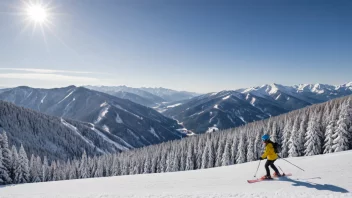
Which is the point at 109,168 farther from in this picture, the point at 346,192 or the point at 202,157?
the point at 346,192

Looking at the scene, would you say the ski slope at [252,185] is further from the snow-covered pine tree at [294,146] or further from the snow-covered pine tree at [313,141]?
the snow-covered pine tree at [294,146]

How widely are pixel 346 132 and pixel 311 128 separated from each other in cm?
745

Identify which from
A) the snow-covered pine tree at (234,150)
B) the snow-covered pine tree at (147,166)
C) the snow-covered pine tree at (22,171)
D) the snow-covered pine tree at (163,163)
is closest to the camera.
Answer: the snow-covered pine tree at (22,171)

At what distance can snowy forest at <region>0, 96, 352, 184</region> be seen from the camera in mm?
47513

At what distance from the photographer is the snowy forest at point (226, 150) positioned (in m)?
47.5

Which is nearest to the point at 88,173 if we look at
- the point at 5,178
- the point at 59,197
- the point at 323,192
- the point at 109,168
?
the point at 109,168

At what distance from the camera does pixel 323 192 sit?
1248 centimetres

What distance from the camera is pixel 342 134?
4562 centimetres

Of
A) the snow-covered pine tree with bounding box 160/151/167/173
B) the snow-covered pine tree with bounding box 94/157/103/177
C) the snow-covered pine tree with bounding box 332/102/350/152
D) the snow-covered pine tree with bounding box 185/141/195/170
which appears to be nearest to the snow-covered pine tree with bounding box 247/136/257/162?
the snow-covered pine tree with bounding box 185/141/195/170

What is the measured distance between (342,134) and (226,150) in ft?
106

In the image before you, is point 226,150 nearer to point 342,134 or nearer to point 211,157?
point 211,157

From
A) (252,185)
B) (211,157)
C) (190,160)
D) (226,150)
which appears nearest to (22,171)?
(190,160)

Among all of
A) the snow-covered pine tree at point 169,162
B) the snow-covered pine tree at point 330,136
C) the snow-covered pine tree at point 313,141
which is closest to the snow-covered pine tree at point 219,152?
the snow-covered pine tree at point 169,162

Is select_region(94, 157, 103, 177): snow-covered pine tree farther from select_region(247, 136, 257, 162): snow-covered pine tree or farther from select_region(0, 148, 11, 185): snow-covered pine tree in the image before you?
select_region(247, 136, 257, 162): snow-covered pine tree
